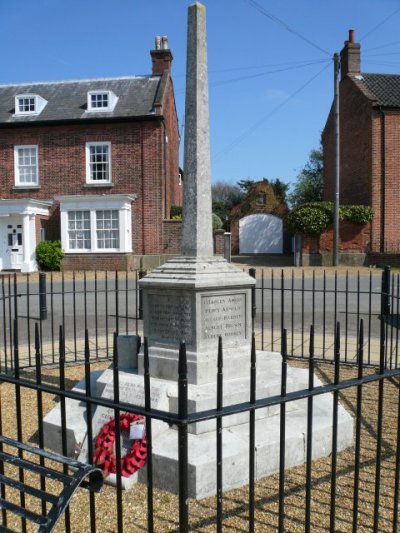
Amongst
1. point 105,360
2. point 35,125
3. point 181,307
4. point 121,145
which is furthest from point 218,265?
point 35,125

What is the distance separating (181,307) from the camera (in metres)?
4.38

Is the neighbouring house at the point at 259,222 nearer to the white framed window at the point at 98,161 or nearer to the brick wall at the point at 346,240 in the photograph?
the brick wall at the point at 346,240

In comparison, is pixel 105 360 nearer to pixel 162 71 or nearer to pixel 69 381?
pixel 69 381

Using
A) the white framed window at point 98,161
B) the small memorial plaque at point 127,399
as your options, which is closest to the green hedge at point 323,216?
the white framed window at point 98,161

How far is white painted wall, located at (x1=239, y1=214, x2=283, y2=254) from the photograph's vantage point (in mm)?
31812

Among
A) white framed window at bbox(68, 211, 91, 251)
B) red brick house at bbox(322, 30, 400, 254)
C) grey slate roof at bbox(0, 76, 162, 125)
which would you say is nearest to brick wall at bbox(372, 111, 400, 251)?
red brick house at bbox(322, 30, 400, 254)

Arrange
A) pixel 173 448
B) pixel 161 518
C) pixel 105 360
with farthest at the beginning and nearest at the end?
pixel 105 360
pixel 173 448
pixel 161 518

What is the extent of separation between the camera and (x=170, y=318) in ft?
14.7

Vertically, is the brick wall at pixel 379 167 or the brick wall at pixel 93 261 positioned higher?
the brick wall at pixel 379 167

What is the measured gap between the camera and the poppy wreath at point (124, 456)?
352cm

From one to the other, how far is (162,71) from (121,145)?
4.84m

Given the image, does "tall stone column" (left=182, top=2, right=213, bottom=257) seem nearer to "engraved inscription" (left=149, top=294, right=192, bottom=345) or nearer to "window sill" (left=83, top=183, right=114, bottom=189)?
"engraved inscription" (left=149, top=294, right=192, bottom=345)

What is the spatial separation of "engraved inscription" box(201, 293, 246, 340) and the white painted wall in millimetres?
27667

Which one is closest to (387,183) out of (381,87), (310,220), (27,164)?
(310,220)
